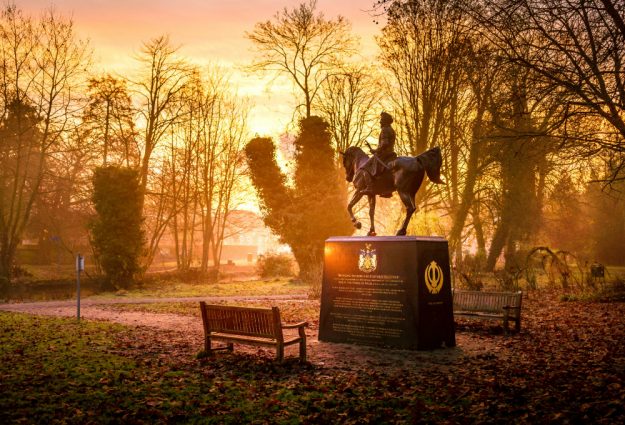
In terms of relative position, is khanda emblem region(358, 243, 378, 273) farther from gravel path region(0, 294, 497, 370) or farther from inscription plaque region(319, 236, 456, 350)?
gravel path region(0, 294, 497, 370)

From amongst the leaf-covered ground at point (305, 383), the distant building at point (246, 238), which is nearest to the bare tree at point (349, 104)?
the distant building at point (246, 238)

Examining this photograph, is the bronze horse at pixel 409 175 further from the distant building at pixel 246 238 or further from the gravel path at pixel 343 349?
the distant building at pixel 246 238

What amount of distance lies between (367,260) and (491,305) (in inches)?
140

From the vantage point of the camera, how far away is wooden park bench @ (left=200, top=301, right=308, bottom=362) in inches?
332

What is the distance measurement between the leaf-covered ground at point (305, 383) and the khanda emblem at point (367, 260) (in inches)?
58.6

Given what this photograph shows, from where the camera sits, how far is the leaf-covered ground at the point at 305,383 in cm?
601

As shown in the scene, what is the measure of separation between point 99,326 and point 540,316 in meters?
10.0

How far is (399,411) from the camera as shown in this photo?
6.15 m

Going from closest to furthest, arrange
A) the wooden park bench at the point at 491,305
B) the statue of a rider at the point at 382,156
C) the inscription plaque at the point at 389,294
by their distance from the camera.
→ the inscription plaque at the point at 389,294
the statue of a rider at the point at 382,156
the wooden park bench at the point at 491,305

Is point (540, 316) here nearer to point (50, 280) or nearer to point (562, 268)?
point (562, 268)

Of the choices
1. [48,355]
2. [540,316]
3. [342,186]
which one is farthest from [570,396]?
[342,186]

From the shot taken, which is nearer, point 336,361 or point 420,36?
point 336,361

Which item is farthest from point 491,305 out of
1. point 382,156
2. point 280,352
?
point 280,352

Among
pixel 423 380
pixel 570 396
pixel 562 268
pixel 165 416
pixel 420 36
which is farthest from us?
pixel 420 36
